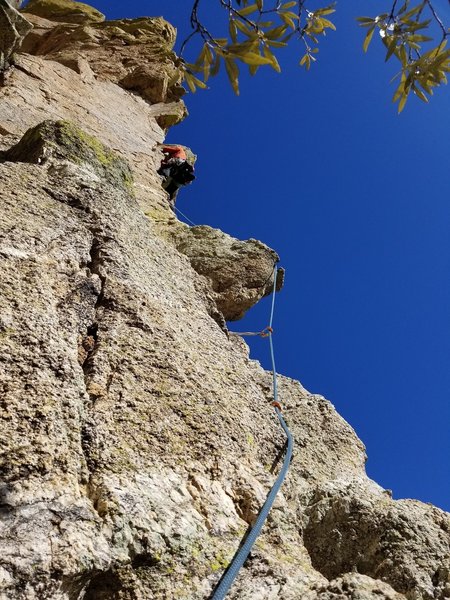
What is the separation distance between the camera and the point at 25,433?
Answer: 2.80 metres

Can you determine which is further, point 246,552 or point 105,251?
point 105,251

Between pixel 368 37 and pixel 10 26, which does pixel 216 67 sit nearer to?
pixel 368 37

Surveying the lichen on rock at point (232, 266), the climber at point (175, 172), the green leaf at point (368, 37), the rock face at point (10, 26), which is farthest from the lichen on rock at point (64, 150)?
the climber at point (175, 172)

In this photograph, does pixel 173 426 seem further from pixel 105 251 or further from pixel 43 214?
pixel 43 214

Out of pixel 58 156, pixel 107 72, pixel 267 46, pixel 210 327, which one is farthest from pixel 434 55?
pixel 107 72

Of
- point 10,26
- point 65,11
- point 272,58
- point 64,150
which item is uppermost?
point 65,11

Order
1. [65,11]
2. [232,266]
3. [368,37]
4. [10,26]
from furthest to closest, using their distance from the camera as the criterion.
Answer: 1. [65,11]
2. [10,26]
3. [232,266]
4. [368,37]

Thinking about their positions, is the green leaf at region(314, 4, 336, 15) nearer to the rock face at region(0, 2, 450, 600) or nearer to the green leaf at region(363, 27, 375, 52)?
the green leaf at region(363, 27, 375, 52)

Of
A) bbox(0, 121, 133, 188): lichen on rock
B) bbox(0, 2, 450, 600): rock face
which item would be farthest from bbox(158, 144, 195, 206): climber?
bbox(0, 2, 450, 600): rock face

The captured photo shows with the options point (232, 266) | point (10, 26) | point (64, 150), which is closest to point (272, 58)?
point (64, 150)

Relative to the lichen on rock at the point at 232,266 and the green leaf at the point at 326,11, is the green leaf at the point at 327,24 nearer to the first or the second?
the green leaf at the point at 326,11

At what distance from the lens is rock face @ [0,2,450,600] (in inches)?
106

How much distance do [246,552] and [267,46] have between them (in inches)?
112

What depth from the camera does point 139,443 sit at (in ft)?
11.0
